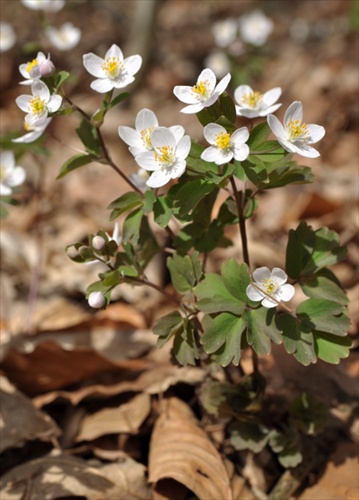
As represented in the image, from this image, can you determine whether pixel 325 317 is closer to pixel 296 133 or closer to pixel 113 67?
pixel 296 133

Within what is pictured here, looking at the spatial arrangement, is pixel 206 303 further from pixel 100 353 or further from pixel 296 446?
pixel 100 353

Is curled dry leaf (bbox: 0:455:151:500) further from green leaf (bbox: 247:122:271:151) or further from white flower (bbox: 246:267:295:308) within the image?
Answer: green leaf (bbox: 247:122:271:151)

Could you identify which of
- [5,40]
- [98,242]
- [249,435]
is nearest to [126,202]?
[98,242]

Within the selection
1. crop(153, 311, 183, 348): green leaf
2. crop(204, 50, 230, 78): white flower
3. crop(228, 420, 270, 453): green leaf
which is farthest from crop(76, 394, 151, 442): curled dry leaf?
crop(204, 50, 230, 78): white flower

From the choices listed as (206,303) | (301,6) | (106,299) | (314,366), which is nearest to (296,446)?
(314,366)

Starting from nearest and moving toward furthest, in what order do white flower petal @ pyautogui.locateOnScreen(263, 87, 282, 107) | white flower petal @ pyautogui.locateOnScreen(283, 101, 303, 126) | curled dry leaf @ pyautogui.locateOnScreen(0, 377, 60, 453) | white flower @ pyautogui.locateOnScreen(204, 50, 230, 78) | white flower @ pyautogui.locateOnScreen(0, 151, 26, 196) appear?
white flower petal @ pyautogui.locateOnScreen(283, 101, 303, 126), white flower petal @ pyautogui.locateOnScreen(263, 87, 282, 107), curled dry leaf @ pyautogui.locateOnScreen(0, 377, 60, 453), white flower @ pyautogui.locateOnScreen(0, 151, 26, 196), white flower @ pyautogui.locateOnScreen(204, 50, 230, 78)

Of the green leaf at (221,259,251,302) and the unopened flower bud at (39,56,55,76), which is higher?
the unopened flower bud at (39,56,55,76)

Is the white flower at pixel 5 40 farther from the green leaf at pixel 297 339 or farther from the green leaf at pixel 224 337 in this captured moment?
the green leaf at pixel 297 339
